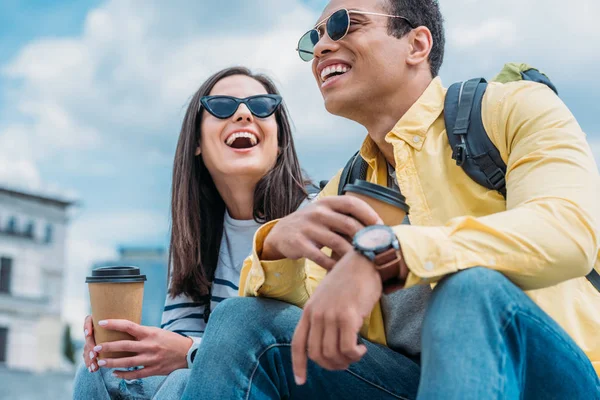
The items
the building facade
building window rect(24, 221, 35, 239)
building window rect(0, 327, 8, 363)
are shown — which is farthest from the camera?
building window rect(24, 221, 35, 239)

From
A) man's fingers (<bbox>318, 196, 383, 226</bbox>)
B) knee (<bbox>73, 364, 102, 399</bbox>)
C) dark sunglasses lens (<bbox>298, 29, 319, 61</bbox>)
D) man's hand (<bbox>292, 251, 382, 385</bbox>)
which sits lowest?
knee (<bbox>73, 364, 102, 399</bbox>)

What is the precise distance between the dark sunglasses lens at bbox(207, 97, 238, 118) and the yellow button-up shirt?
1.23 metres

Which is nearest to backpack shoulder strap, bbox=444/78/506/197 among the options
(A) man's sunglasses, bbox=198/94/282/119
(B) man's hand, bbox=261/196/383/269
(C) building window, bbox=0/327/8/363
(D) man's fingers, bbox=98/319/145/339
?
(B) man's hand, bbox=261/196/383/269

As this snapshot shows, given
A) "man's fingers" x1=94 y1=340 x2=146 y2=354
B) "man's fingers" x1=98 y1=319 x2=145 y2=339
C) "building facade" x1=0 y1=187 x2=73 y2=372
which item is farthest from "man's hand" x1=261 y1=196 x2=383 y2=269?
"building facade" x1=0 y1=187 x2=73 y2=372

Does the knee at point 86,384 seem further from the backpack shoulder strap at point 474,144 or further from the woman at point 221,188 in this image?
the backpack shoulder strap at point 474,144

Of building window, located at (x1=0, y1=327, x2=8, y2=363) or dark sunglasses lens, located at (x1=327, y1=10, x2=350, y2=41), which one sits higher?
dark sunglasses lens, located at (x1=327, y1=10, x2=350, y2=41)

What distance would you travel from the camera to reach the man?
1.92 meters

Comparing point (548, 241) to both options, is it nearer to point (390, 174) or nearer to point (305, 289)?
point (305, 289)

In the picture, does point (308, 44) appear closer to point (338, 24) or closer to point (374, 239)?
point (338, 24)

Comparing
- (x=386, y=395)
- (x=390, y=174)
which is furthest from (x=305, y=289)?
(x=390, y=174)

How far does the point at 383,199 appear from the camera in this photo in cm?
211

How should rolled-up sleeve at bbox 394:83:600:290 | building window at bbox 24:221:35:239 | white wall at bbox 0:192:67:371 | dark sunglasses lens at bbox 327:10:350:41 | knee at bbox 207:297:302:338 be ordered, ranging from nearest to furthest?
rolled-up sleeve at bbox 394:83:600:290
knee at bbox 207:297:302:338
dark sunglasses lens at bbox 327:10:350:41
white wall at bbox 0:192:67:371
building window at bbox 24:221:35:239

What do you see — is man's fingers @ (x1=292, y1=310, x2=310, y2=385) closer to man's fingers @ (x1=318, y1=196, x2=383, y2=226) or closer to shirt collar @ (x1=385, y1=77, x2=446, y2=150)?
man's fingers @ (x1=318, y1=196, x2=383, y2=226)

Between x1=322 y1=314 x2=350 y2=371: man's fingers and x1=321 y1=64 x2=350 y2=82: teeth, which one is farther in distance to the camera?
x1=321 y1=64 x2=350 y2=82: teeth
